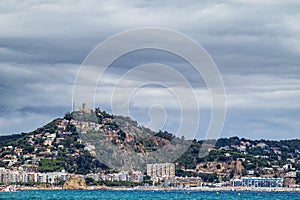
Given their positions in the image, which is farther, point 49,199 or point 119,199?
point 119,199

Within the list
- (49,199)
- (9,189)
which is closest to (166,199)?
(49,199)

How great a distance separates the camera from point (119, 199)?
459 feet

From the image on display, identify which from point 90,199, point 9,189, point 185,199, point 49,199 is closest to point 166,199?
point 185,199

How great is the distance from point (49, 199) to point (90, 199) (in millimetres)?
11790

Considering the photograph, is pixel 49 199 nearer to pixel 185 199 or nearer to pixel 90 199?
pixel 90 199

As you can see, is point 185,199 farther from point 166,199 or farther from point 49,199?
point 49,199

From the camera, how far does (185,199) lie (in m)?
144

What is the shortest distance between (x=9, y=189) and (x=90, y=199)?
65.0m

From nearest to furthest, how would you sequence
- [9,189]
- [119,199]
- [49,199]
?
[49,199], [119,199], [9,189]

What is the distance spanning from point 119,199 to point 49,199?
49.3ft

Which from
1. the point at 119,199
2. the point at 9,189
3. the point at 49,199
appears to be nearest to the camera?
the point at 49,199

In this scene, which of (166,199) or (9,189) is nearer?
(166,199)

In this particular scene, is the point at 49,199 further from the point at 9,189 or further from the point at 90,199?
the point at 9,189

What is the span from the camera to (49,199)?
130 metres
